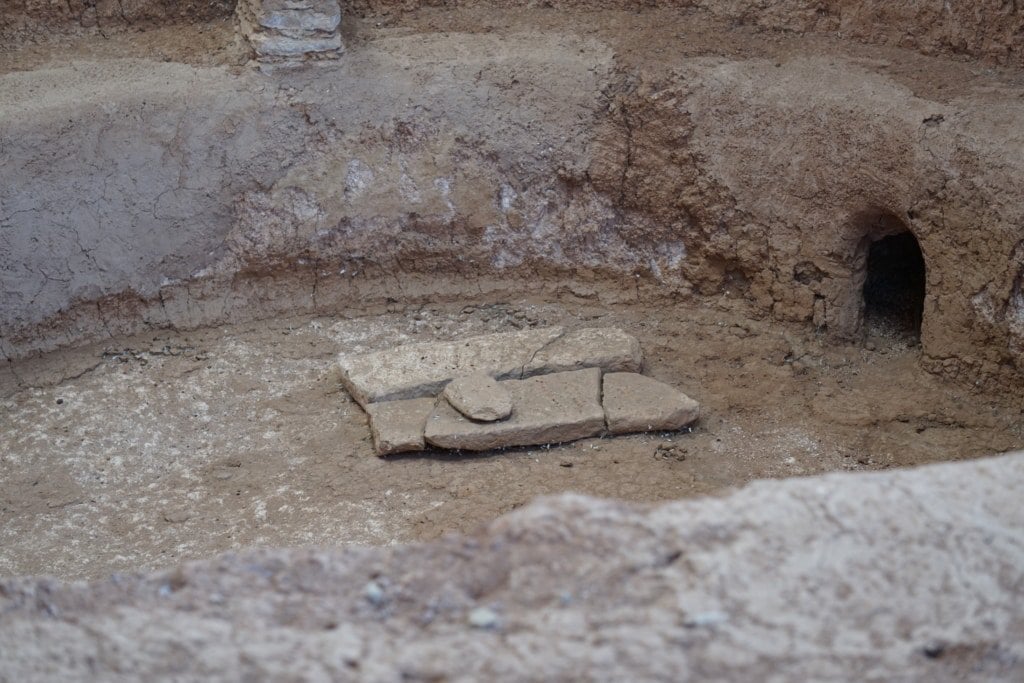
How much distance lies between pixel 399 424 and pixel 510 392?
0.55 m

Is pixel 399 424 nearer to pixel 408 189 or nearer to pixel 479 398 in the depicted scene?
pixel 479 398

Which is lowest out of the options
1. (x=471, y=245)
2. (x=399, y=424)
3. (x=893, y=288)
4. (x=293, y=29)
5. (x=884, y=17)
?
(x=399, y=424)

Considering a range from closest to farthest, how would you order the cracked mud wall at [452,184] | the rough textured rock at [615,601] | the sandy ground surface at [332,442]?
the rough textured rock at [615,601], the sandy ground surface at [332,442], the cracked mud wall at [452,184]

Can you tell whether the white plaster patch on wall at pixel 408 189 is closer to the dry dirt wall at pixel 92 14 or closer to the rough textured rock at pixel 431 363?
the rough textured rock at pixel 431 363

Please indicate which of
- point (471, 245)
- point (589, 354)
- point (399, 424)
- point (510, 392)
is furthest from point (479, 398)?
point (471, 245)

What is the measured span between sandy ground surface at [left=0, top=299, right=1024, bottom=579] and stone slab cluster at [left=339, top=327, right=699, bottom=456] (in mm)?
98

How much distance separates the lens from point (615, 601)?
2732 mm

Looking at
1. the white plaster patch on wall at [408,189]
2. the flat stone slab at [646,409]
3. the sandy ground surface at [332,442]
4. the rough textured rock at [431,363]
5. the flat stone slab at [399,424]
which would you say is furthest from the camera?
the white plaster patch on wall at [408,189]

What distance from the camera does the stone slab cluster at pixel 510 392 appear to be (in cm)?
545

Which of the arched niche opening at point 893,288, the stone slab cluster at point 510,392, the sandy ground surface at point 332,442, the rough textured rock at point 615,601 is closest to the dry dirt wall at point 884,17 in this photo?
the arched niche opening at point 893,288

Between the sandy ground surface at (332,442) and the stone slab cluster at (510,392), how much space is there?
0.10m

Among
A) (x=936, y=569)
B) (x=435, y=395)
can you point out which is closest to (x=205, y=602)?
(x=936, y=569)

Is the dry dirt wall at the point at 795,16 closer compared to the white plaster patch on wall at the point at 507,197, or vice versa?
the dry dirt wall at the point at 795,16

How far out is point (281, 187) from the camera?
6.34 m
